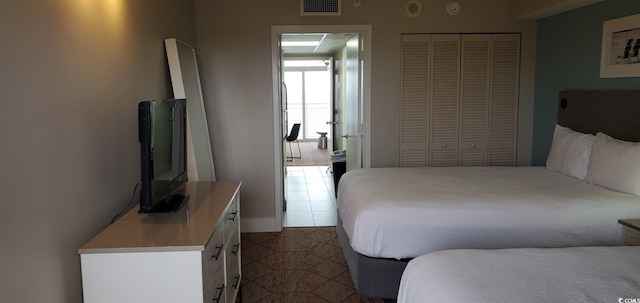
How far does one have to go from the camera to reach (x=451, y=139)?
4.93 metres

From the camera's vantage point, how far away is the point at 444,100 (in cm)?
485

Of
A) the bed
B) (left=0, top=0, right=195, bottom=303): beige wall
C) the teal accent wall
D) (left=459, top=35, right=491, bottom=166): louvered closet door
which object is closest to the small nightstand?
the bed

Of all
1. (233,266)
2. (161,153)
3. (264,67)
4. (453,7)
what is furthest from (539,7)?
(161,153)

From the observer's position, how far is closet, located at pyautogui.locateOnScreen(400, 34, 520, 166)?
478 cm

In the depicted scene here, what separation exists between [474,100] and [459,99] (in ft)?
0.49

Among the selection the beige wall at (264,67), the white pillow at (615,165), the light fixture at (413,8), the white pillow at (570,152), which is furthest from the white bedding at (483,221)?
the light fixture at (413,8)

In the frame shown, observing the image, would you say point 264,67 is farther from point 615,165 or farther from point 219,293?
point 615,165

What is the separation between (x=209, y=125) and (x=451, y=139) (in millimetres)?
2381

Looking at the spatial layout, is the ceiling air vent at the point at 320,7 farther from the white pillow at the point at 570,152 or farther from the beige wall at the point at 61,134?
the white pillow at the point at 570,152

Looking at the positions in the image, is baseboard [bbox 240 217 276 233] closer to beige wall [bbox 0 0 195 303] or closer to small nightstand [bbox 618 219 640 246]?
beige wall [bbox 0 0 195 303]

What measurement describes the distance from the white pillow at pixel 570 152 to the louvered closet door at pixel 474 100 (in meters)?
0.83

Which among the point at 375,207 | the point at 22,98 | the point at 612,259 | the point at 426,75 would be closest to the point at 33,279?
the point at 22,98

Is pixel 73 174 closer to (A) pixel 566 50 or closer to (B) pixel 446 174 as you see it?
(B) pixel 446 174

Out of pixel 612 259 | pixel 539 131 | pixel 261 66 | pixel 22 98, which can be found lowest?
pixel 612 259
